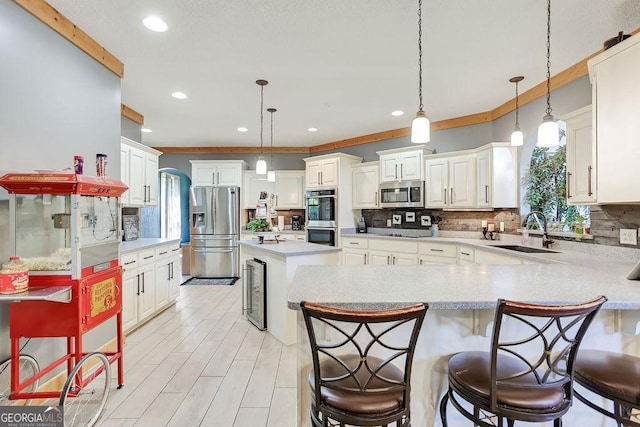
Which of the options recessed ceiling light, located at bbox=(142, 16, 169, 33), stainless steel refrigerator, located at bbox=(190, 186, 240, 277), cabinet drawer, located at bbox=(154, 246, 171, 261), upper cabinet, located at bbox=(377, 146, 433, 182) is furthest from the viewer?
stainless steel refrigerator, located at bbox=(190, 186, 240, 277)

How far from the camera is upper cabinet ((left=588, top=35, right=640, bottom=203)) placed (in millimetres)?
2094

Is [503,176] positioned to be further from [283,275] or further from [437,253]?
[283,275]

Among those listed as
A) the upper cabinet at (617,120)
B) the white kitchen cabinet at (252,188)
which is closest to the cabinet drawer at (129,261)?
the white kitchen cabinet at (252,188)

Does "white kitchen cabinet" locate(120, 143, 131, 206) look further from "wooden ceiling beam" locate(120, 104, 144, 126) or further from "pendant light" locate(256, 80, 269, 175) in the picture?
"pendant light" locate(256, 80, 269, 175)

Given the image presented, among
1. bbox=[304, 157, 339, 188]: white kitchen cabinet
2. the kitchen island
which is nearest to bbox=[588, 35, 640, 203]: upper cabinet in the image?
the kitchen island

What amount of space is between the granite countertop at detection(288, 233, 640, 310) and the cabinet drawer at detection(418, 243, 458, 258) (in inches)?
74.3

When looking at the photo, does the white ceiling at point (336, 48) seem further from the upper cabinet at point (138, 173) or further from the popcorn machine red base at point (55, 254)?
the popcorn machine red base at point (55, 254)

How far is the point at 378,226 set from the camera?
5887mm

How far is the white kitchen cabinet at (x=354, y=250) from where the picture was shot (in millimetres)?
5332

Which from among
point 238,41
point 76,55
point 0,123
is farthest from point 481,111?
point 0,123

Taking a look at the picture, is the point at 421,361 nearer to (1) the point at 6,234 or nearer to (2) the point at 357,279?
(2) the point at 357,279

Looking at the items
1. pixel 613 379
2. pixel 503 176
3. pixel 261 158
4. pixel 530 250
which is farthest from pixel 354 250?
pixel 613 379

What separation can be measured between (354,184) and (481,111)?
232 cm

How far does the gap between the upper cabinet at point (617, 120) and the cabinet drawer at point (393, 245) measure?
2.46 m
